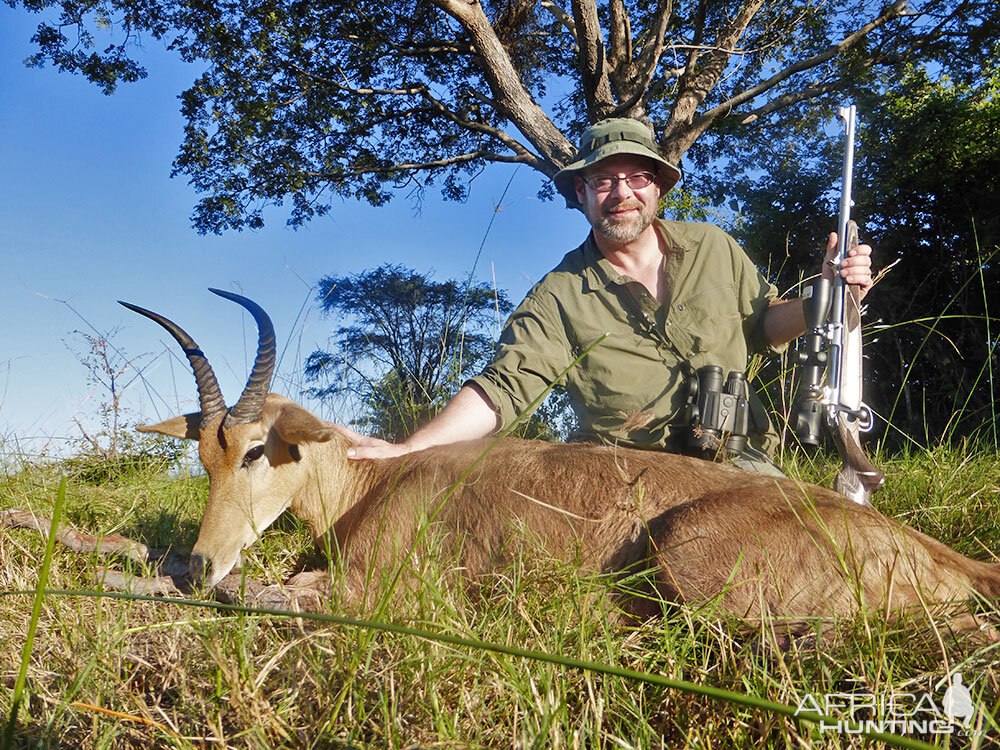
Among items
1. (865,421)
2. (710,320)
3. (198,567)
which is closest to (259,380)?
(198,567)

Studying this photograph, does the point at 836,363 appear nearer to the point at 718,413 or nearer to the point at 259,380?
the point at 718,413

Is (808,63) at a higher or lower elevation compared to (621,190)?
higher

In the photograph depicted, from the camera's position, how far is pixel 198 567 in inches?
117

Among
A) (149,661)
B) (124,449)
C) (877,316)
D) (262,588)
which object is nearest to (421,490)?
(262,588)

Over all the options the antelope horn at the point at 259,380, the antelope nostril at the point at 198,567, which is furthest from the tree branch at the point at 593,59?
the antelope nostril at the point at 198,567

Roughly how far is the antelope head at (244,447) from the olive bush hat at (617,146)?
2332 mm

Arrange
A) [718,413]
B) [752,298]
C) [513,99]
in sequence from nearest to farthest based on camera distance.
Answer: [718,413] → [752,298] → [513,99]

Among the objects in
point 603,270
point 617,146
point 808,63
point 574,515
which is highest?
point 808,63

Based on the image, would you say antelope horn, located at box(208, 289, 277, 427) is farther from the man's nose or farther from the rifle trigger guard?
the rifle trigger guard

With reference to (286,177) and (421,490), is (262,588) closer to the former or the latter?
(421,490)

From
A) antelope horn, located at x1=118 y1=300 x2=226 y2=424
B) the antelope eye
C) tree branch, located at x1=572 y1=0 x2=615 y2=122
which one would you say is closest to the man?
the antelope eye

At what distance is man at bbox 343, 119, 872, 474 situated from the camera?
4.25 m

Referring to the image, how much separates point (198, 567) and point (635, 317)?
287 centimetres

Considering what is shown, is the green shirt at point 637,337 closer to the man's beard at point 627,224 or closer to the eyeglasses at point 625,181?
the man's beard at point 627,224
